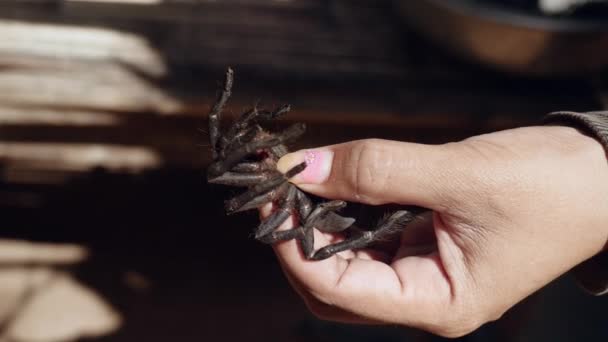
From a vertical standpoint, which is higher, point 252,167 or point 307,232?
point 252,167

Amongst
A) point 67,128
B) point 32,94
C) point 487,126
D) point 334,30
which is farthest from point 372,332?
point 32,94

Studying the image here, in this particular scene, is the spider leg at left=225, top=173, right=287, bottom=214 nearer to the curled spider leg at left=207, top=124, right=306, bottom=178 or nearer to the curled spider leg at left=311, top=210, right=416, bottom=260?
the curled spider leg at left=207, top=124, right=306, bottom=178

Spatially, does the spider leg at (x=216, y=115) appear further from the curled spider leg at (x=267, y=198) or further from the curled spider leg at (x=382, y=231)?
the curled spider leg at (x=382, y=231)

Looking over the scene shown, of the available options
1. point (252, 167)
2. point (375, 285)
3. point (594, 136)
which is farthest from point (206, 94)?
point (594, 136)

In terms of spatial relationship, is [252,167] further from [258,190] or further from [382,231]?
[382,231]

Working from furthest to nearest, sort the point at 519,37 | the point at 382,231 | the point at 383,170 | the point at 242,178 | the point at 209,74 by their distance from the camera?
the point at 209,74 < the point at 519,37 < the point at 382,231 < the point at 242,178 < the point at 383,170
